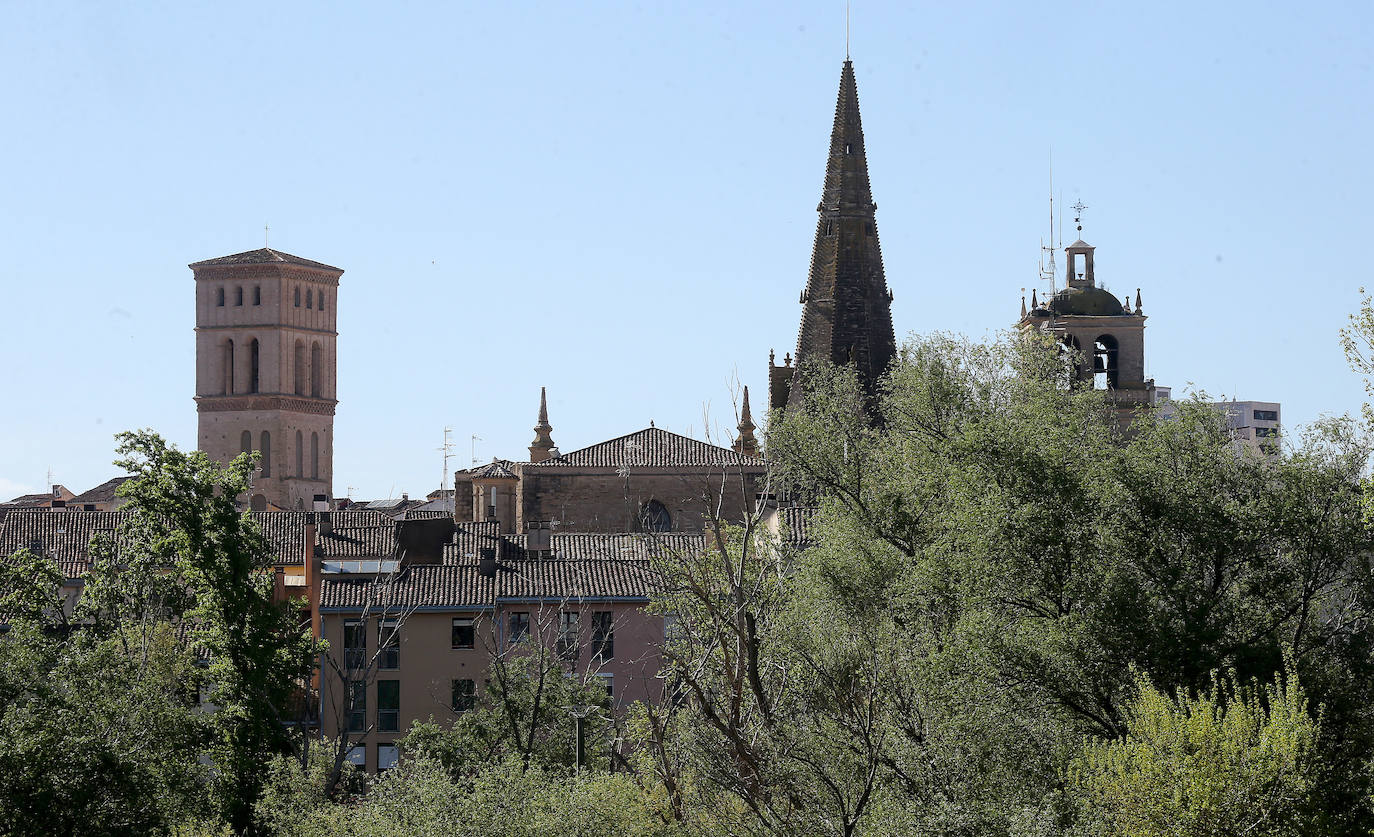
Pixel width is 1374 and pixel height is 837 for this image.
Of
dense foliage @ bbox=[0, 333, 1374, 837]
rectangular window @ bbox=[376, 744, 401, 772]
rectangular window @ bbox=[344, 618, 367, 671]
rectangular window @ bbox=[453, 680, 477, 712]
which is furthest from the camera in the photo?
rectangular window @ bbox=[376, 744, 401, 772]

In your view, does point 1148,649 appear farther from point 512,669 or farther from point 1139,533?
point 512,669

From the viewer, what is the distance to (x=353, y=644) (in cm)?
5200

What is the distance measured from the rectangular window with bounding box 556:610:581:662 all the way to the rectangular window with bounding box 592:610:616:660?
0.61 meters

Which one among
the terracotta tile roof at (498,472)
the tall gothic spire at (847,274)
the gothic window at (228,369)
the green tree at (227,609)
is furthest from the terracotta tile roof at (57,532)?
the gothic window at (228,369)

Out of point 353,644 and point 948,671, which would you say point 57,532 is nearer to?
point 353,644

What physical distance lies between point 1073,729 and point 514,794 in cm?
920

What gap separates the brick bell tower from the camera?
130625 millimetres

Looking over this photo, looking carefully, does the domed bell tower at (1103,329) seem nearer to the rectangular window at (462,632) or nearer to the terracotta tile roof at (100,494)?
the rectangular window at (462,632)

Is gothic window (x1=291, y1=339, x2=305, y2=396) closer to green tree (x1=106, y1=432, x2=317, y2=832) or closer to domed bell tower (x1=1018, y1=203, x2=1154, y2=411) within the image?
domed bell tower (x1=1018, y1=203, x2=1154, y2=411)

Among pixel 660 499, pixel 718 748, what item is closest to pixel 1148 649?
pixel 718 748

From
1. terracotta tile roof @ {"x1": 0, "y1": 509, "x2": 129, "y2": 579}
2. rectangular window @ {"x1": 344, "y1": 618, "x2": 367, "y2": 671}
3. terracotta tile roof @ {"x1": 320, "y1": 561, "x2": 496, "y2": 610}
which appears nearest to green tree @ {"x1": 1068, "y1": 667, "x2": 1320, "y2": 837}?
rectangular window @ {"x1": 344, "y1": 618, "x2": 367, "y2": 671}

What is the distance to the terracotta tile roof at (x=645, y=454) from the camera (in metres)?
69.1

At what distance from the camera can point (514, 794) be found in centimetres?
3212

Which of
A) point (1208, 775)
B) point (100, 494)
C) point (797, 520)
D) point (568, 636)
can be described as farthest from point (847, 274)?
point (100, 494)
